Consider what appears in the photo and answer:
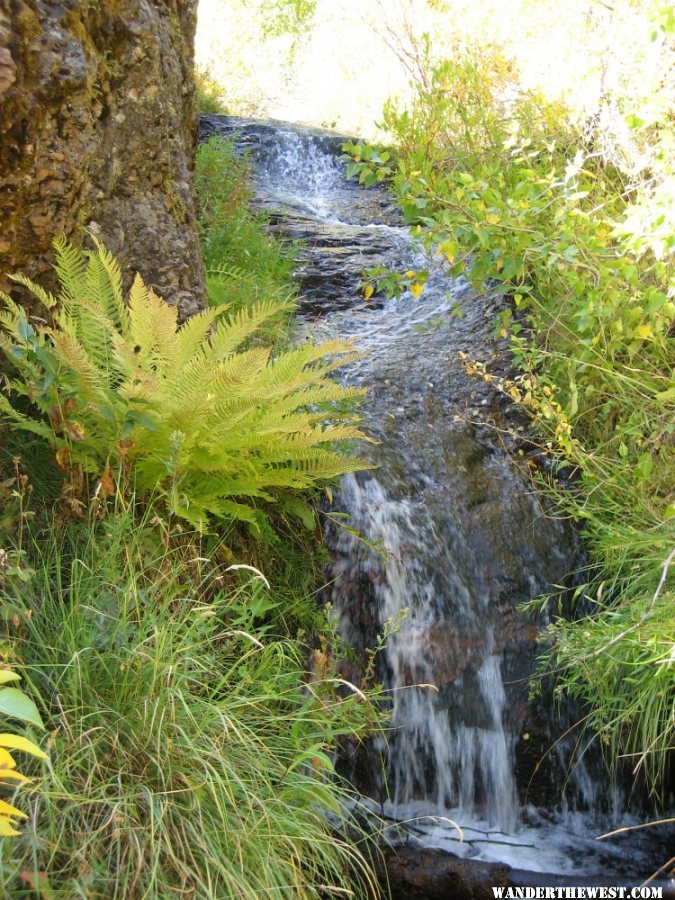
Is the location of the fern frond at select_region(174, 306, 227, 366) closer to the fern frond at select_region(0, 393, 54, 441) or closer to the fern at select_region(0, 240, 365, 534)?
the fern at select_region(0, 240, 365, 534)

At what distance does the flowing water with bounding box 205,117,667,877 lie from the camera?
320cm

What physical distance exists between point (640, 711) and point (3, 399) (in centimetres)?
250

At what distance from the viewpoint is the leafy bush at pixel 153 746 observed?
5.80ft

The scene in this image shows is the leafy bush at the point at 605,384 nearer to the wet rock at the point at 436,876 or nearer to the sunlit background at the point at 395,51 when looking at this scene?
the sunlit background at the point at 395,51

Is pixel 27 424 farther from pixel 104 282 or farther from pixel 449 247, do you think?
pixel 449 247

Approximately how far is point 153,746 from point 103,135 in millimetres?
2566

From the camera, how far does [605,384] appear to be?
12.9 ft

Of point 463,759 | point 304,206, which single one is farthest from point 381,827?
point 304,206

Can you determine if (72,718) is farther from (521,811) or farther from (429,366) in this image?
(429,366)

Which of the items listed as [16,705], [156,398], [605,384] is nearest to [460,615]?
[605,384]

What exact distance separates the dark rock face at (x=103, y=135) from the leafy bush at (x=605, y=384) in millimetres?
943

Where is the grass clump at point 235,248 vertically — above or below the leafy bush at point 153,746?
above

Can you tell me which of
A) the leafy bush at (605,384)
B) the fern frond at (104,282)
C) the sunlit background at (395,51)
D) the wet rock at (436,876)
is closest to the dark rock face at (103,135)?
the fern frond at (104,282)

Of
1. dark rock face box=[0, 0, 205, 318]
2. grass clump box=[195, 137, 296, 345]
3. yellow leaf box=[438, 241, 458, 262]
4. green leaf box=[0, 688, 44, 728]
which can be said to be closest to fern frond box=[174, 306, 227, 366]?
dark rock face box=[0, 0, 205, 318]
